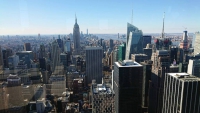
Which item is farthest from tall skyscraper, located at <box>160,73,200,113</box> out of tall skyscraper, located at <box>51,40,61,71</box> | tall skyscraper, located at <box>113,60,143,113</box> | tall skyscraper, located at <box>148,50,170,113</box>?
tall skyscraper, located at <box>51,40,61,71</box>

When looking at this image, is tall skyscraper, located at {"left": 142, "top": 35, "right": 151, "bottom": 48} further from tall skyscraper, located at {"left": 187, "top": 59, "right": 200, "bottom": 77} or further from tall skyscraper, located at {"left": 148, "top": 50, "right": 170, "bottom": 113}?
tall skyscraper, located at {"left": 187, "top": 59, "right": 200, "bottom": 77}

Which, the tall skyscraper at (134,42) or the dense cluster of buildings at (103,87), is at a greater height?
the tall skyscraper at (134,42)

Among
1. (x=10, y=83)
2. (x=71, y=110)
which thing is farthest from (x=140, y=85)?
(x=10, y=83)

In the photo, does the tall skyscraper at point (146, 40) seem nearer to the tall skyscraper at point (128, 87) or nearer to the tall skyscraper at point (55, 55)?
the tall skyscraper at point (55, 55)

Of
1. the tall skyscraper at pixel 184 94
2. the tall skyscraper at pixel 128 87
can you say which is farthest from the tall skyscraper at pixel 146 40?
the tall skyscraper at pixel 184 94

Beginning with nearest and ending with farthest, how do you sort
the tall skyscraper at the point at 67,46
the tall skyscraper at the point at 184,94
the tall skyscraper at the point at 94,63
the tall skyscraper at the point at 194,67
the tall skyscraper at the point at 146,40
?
1. the tall skyscraper at the point at 184,94
2. the tall skyscraper at the point at 194,67
3. the tall skyscraper at the point at 94,63
4. the tall skyscraper at the point at 146,40
5. the tall skyscraper at the point at 67,46

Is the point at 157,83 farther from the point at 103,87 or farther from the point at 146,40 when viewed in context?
the point at 146,40
